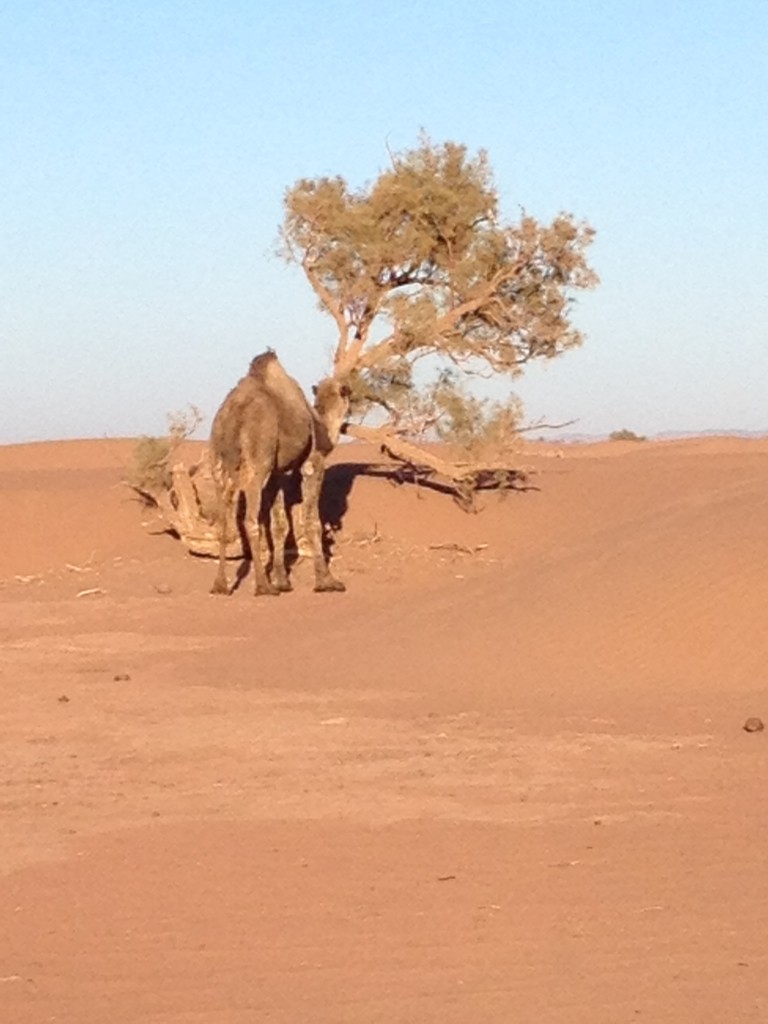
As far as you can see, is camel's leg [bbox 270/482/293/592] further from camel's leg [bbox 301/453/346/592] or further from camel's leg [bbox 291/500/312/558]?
camel's leg [bbox 291/500/312/558]

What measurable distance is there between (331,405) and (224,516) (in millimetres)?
2948

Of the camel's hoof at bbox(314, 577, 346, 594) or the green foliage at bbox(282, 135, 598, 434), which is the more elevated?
the green foliage at bbox(282, 135, 598, 434)

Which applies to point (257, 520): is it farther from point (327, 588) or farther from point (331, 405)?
point (331, 405)

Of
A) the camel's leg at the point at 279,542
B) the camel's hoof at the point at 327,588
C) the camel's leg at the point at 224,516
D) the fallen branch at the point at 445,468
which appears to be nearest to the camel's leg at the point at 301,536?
the camel's leg at the point at 279,542

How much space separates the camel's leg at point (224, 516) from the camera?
20281mm

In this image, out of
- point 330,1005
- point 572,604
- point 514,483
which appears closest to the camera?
point 330,1005

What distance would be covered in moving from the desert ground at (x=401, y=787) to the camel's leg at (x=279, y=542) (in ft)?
0.91

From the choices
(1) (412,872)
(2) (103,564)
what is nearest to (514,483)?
(2) (103,564)

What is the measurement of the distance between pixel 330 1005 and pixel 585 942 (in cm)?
121

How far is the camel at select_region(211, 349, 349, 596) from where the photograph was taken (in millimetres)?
20156

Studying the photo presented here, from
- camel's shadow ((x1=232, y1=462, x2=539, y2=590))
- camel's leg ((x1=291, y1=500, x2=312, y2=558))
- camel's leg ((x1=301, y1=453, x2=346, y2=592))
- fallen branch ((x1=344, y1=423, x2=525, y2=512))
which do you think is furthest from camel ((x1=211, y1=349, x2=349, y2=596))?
fallen branch ((x1=344, y1=423, x2=525, y2=512))

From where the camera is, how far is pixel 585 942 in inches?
277

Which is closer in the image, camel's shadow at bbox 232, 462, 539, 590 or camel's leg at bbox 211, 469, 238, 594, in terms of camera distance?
camel's leg at bbox 211, 469, 238, 594

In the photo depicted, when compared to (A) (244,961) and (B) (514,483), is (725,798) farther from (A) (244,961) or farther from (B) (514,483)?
(B) (514,483)
